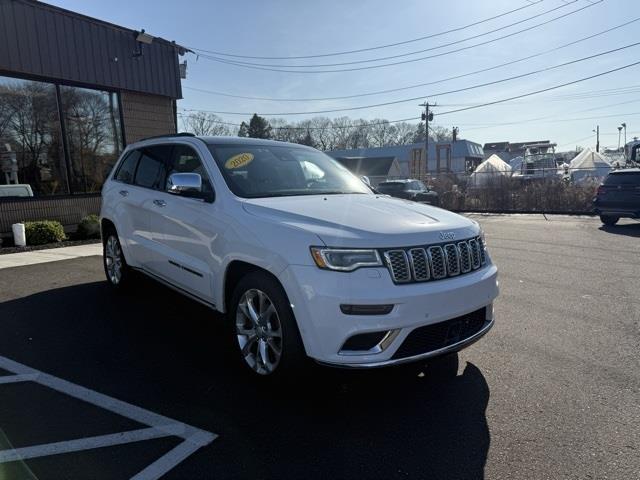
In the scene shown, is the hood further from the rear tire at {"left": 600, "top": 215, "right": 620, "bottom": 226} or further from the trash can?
the rear tire at {"left": 600, "top": 215, "right": 620, "bottom": 226}

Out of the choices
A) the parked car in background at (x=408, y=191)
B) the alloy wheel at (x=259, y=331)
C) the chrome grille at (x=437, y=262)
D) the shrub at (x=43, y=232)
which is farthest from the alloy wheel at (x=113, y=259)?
the parked car in background at (x=408, y=191)

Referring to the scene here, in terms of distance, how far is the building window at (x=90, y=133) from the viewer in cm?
1210

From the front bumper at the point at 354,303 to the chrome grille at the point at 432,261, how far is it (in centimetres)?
6

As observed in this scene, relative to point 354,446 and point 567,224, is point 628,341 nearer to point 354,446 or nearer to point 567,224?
point 354,446

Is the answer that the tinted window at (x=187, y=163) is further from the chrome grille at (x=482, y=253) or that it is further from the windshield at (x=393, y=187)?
the windshield at (x=393, y=187)

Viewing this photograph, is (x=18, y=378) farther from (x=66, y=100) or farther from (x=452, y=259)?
(x=66, y=100)

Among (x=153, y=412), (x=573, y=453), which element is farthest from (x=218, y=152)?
(x=573, y=453)

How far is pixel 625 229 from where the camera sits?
1298 cm

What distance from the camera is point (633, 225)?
13812 millimetres

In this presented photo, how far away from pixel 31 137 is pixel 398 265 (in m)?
11.3

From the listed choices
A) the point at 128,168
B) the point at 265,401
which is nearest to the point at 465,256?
the point at 265,401

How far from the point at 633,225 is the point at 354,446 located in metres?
14.2

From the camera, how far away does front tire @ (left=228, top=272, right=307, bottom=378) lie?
10.2 ft

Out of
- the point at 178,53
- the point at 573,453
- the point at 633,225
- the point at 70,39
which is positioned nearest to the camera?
the point at 573,453
